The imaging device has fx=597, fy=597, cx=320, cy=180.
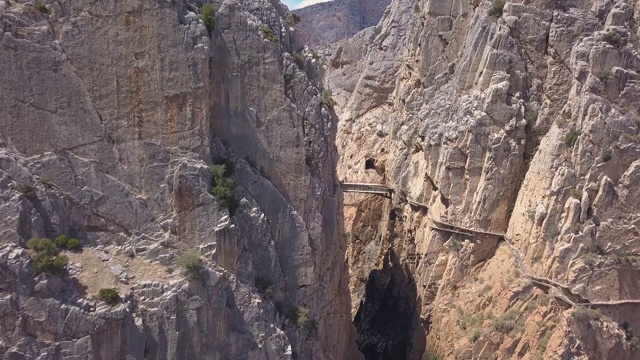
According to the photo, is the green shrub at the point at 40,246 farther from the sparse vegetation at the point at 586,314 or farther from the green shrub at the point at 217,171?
the sparse vegetation at the point at 586,314

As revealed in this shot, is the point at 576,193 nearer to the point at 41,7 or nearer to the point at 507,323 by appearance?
the point at 507,323

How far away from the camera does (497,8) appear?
1502 inches

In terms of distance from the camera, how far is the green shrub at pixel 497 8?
125ft

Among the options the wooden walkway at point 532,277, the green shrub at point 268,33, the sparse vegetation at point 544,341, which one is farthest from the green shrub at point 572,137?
the green shrub at point 268,33

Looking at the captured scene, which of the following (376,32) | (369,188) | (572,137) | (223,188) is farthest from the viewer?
(376,32)

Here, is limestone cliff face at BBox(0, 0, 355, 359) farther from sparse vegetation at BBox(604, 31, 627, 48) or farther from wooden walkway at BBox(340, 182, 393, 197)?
sparse vegetation at BBox(604, 31, 627, 48)

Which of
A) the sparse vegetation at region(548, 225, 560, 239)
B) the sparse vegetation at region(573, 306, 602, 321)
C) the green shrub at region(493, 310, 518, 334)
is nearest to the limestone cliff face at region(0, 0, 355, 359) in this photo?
the green shrub at region(493, 310, 518, 334)

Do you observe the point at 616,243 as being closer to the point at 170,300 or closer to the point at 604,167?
the point at 604,167

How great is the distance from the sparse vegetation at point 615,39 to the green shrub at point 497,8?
6821 millimetres

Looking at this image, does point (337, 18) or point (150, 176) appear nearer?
point (150, 176)

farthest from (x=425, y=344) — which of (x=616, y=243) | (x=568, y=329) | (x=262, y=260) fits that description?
(x=262, y=260)

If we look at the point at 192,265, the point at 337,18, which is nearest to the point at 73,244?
the point at 192,265

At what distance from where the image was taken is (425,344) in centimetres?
3878

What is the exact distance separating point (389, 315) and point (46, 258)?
27670mm
